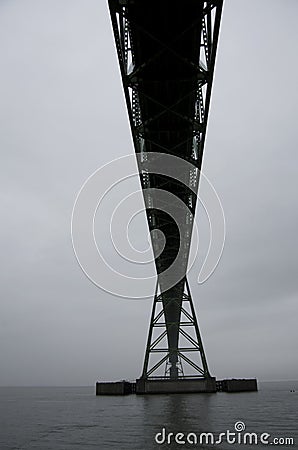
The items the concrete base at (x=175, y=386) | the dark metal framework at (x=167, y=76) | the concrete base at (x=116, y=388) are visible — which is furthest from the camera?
the concrete base at (x=116, y=388)

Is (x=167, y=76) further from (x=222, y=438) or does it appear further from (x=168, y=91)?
(x=222, y=438)

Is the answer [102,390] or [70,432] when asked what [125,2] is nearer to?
[70,432]

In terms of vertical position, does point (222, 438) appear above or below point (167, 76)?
below

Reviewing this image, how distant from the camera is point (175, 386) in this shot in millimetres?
52125

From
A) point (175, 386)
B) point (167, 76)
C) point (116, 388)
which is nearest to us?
point (167, 76)

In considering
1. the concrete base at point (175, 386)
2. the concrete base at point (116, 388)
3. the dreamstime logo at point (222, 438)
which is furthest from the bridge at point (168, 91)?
the concrete base at point (116, 388)

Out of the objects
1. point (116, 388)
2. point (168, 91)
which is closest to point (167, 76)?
point (168, 91)

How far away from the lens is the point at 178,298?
54.2 metres

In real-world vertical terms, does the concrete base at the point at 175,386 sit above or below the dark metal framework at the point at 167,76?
below

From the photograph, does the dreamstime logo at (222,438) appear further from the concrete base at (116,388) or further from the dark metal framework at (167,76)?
the concrete base at (116,388)

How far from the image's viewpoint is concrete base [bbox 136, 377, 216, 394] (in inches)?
2055

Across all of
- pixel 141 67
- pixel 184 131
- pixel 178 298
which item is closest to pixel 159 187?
pixel 184 131

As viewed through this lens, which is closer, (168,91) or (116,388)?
(168,91)

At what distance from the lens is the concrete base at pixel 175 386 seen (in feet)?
171
